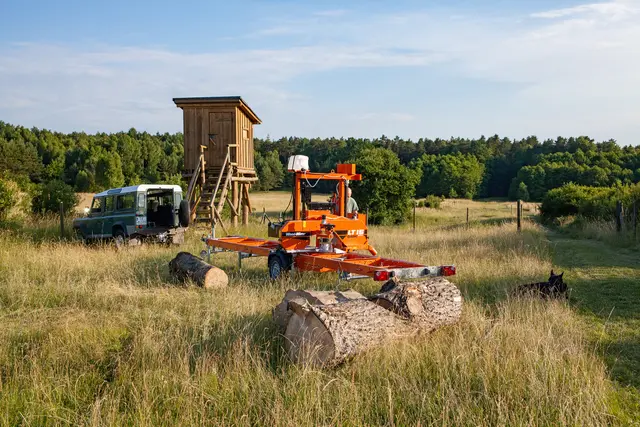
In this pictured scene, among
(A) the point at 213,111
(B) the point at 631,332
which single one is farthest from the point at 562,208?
(B) the point at 631,332

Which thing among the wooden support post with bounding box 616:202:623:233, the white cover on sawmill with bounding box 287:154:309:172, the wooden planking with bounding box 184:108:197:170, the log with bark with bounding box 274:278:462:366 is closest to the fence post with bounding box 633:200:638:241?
the wooden support post with bounding box 616:202:623:233

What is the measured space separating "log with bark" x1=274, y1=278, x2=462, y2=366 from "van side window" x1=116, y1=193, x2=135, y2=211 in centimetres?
1129

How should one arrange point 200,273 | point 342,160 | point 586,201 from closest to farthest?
point 200,273 → point 586,201 → point 342,160

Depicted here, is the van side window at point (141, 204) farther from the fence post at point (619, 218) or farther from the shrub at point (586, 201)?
the shrub at point (586, 201)

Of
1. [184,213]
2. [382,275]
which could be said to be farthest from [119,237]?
[382,275]

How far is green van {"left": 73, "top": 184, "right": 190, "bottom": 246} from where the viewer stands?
644 inches

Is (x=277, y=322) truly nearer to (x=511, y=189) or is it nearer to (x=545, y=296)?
(x=545, y=296)

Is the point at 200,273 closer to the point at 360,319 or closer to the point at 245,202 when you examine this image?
the point at 360,319

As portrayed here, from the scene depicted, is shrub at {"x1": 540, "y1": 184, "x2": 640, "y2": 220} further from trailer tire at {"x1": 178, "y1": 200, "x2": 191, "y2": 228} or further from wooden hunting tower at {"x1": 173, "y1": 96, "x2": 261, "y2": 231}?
trailer tire at {"x1": 178, "y1": 200, "x2": 191, "y2": 228}

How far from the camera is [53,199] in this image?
2350 centimetres

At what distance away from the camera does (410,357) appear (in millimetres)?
5215

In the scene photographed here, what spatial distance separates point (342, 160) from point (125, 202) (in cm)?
6701

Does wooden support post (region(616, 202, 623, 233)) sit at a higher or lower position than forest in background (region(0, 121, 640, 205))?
lower

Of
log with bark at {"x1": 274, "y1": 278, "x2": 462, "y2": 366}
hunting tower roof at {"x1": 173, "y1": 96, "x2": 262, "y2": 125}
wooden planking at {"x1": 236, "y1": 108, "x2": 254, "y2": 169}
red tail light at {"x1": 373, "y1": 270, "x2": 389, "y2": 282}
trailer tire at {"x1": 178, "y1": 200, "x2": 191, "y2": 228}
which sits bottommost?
log with bark at {"x1": 274, "y1": 278, "x2": 462, "y2": 366}
